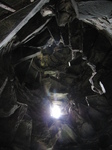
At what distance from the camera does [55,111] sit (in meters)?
15.8

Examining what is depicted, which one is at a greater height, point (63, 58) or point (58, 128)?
point (63, 58)

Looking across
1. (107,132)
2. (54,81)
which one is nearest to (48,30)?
(54,81)

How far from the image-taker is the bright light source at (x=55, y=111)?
590 inches

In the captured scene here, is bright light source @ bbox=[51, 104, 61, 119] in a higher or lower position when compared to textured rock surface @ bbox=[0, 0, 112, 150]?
lower

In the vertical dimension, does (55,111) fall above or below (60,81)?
below

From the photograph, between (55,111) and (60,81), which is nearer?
(60,81)

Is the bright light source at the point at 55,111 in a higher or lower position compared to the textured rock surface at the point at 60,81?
lower

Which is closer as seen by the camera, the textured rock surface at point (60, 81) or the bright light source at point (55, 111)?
the textured rock surface at point (60, 81)

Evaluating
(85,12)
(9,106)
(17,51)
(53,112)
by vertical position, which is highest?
Answer: (85,12)

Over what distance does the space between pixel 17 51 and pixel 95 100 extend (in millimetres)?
6827

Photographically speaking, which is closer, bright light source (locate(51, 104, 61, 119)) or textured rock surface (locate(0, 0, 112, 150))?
textured rock surface (locate(0, 0, 112, 150))

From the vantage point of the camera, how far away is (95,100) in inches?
484

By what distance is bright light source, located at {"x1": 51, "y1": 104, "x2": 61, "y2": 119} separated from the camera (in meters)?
15.0

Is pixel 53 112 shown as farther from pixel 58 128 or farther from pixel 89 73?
pixel 89 73
